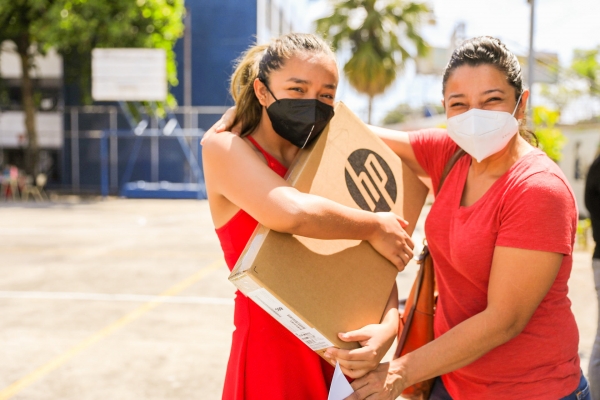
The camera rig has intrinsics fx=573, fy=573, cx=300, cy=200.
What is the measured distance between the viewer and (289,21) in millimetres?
33406

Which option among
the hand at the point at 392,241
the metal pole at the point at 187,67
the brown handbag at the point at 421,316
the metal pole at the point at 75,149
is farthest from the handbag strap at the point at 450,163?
the metal pole at the point at 75,149

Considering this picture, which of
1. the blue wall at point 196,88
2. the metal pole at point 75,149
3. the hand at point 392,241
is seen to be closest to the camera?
the hand at point 392,241

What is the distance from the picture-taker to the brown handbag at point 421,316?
1.80 meters

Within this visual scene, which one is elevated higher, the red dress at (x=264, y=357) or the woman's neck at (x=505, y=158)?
the woman's neck at (x=505, y=158)

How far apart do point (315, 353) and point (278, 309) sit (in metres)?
0.30

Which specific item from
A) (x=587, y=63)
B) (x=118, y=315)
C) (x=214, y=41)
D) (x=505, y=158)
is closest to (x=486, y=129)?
(x=505, y=158)

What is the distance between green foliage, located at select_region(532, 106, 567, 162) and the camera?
9.39 meters

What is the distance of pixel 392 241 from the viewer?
1.61m

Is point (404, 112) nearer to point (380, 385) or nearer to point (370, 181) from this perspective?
point (370, 181)

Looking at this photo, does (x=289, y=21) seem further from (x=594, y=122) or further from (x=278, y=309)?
(x=278, y=309)

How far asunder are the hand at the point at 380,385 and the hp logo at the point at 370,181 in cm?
46

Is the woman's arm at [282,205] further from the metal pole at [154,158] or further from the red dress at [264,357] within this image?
the metal pole at [154,158]

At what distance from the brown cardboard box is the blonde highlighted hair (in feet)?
0.66

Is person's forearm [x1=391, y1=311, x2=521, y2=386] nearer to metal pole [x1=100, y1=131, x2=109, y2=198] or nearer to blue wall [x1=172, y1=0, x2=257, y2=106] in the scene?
metal pole [x1=100, y1=131, x2=109, y2=198]
